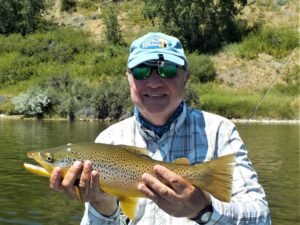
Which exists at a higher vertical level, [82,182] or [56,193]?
[82,182]

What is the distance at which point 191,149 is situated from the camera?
128 inches

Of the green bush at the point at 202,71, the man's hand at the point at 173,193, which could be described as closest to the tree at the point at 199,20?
the green bush at the point at 202,71

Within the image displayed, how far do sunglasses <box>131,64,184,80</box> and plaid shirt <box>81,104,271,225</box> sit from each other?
246mm

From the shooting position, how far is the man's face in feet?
10.3

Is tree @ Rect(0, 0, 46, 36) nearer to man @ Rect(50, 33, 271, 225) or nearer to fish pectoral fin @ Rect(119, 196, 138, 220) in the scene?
man @ Rect(50, 33, 271, 225)

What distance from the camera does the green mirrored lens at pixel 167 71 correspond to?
3.11 metres

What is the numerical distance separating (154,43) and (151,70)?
0.14 meters

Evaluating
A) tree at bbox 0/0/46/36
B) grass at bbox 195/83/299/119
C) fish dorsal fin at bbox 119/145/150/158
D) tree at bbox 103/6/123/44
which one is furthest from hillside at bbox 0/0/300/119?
fish dorsal fin at bbox 119/145/150/158

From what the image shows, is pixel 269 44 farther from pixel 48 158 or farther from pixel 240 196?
pixel 48 158

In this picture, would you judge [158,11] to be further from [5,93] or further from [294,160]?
[294,160]

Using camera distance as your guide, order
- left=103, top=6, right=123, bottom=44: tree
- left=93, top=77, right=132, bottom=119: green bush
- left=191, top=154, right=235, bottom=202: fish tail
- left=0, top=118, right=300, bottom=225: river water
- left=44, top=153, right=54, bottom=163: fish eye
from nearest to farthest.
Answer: left=191, top=154, right=235, bottom=202: fish tail → left=44, top=153, right=54, bottom=163: fish eye → left=0, top=118, right=300, bottom=225: river water → left=93, top=77, right=132, bottom=119: green bush → left=103, top=6, right=123, bottom=44: tree


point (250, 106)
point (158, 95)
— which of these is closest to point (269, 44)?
point (250, 106)

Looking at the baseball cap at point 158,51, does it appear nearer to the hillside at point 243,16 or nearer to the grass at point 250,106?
the grass at point 250,106

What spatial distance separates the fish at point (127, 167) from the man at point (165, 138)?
0.08 m
